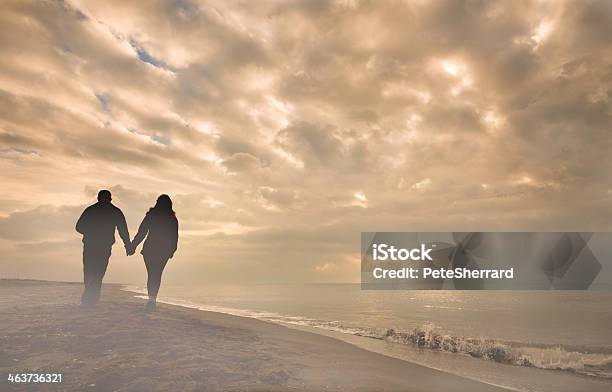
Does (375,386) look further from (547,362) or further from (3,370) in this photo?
(547,362)

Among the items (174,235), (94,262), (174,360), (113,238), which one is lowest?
(174,360)

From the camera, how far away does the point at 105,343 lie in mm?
8406

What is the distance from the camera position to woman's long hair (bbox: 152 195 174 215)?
13547mm

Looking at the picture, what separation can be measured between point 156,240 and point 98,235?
6.20 ft

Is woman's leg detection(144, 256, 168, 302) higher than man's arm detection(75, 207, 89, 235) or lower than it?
lower

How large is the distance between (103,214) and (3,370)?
7108 millimetres

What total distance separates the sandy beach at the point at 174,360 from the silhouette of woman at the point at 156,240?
5.99 ft

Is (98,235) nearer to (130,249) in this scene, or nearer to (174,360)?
(130,249)

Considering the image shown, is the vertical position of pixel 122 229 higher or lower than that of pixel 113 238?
higher

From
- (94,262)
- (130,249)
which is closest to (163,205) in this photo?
(130,249)

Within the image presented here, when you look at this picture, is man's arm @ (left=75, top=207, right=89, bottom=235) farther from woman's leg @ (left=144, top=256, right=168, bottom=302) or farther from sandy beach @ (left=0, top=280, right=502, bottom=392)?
sandy beach @ (left=0, top=280, right=502, bottom=392)

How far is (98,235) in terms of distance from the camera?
12852 mm

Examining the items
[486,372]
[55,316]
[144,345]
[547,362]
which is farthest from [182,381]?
[547,362]

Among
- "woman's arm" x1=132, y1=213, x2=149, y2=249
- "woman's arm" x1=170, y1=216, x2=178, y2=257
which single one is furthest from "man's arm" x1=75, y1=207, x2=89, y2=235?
"woman's arm" x1=170, y1=216, x2=178, y2=257
